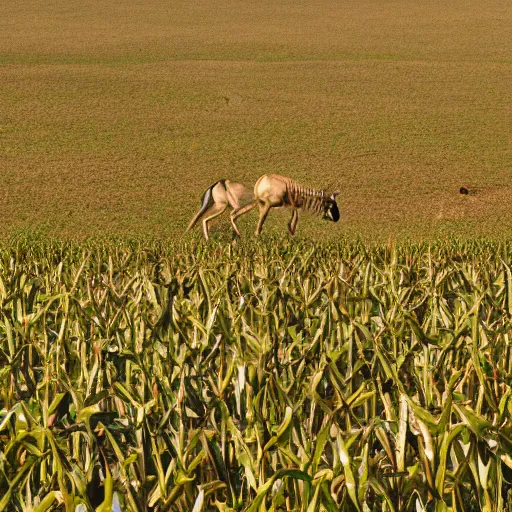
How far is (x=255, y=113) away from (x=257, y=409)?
120ft

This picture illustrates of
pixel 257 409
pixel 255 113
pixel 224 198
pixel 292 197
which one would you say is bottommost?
pixel 255 113

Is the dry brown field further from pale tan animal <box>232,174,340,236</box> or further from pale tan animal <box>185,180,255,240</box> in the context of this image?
pale tan animal <box>232,174,340,236</box>

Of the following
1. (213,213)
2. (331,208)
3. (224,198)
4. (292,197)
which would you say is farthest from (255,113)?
(331,208)

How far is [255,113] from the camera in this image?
126ft

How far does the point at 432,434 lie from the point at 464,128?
35.9 m

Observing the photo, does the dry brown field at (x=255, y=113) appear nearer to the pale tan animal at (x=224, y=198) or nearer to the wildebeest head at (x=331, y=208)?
the pale tan animal at (x=224, y=198)

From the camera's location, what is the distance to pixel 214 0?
226ft

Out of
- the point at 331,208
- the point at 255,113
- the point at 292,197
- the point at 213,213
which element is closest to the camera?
the point at 331,208

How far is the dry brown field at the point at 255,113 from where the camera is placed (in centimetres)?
2667

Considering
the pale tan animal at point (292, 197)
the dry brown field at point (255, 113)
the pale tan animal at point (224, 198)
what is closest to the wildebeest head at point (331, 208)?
the pale tan animal at point (292, 197)

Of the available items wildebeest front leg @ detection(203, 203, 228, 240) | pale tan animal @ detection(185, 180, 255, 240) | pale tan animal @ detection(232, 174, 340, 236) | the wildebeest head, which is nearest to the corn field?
the wildebeest head

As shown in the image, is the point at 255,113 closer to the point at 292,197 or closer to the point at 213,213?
the point at 213,213

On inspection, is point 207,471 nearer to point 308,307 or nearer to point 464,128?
point 308,307

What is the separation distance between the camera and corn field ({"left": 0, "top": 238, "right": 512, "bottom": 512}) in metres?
1.88
